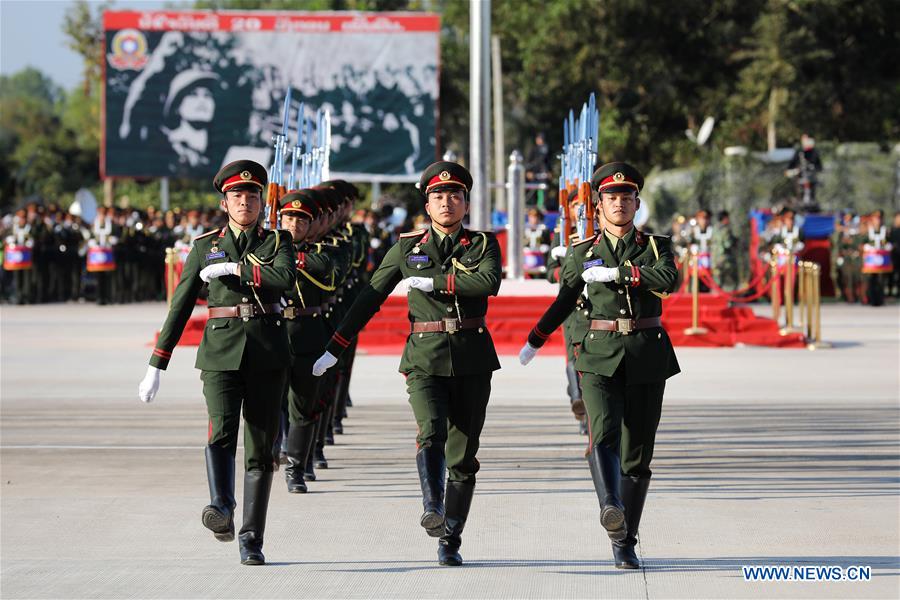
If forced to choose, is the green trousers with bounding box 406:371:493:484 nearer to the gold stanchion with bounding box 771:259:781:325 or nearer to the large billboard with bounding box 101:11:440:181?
the gold stanchion with bounding box 771:259:781:325

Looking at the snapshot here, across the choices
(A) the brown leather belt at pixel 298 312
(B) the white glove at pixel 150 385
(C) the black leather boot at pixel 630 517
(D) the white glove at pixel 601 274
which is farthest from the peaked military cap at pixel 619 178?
(A) the brown leather belt at pixel 298 312

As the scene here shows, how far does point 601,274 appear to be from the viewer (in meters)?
7.18

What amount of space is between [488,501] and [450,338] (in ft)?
6.54

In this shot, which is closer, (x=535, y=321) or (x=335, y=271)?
(x=335, y=271)

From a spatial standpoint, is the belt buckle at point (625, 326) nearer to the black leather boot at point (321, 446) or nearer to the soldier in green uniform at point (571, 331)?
the soldier in green uniform at point (571, 331)

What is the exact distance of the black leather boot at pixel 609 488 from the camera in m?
6.98

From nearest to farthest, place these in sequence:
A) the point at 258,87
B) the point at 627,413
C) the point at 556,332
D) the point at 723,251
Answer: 1. the point at 627,413
2. the point at 556,332
3. the point at 723,251
4. the point at 258,87

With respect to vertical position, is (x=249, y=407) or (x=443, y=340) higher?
(x=443, y=340)

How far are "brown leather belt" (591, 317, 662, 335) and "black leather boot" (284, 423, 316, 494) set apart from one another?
265 cm

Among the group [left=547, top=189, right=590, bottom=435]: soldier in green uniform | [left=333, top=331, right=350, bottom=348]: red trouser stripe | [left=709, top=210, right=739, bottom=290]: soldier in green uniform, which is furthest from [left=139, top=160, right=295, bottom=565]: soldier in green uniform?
[left=709, top=210, right=739, bottom=290]: soldier in green uniform

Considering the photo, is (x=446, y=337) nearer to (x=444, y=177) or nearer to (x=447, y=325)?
(x=447, y=325)

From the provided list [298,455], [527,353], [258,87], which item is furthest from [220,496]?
[258,87]

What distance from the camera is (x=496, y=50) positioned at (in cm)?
4219

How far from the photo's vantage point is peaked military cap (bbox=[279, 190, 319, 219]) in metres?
9.60
